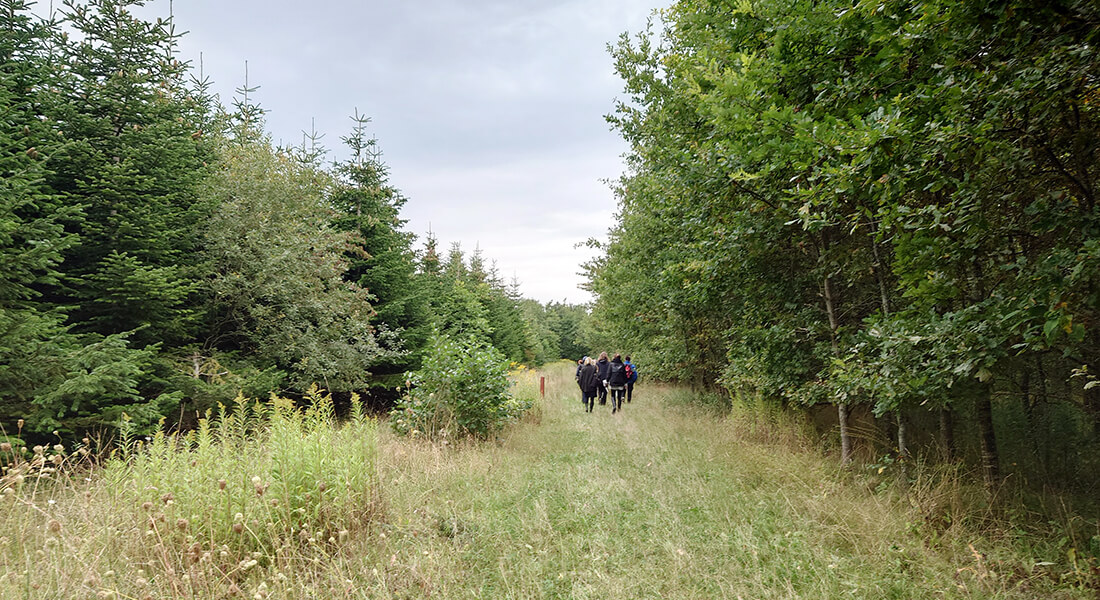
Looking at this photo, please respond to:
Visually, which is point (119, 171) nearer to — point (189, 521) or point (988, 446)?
point (189, 521)

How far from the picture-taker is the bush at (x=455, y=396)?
873cm

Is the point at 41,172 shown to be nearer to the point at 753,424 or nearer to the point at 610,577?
the point at 610,577

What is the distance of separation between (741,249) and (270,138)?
1799 centimetres

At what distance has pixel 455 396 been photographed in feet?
29.1

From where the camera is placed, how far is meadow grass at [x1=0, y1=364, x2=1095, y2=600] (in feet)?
10.5

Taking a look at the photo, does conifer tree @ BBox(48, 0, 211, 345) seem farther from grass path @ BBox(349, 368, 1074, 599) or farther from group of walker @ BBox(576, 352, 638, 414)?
group of walker @ BBox(576, 352, 638, 414)

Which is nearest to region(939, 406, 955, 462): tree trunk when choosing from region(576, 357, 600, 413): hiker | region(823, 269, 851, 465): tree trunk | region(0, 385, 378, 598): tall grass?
region(823, 269, 851, 465): tree trunk

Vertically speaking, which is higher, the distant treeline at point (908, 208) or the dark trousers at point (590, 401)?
the distant treeline at point (908, 208)

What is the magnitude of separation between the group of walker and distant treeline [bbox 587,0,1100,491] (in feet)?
20.8

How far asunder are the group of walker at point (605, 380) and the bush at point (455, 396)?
19.3 feet

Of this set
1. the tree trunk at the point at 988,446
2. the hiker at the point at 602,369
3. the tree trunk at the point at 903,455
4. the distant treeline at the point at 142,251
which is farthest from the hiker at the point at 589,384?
the tree trunk at the point at 988,446

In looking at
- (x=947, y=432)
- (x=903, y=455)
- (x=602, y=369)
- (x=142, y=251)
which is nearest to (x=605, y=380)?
(x=602, y=369)

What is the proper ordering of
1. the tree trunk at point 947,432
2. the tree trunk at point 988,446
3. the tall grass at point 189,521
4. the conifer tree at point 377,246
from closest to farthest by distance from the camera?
the tall grass at point 189,521
the tree trunk at point 988,446
the tree trunk at point 947,432
the conifer tree at point 377,246

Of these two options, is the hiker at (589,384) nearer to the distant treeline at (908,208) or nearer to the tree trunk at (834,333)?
the distant treeline at (908,208)
